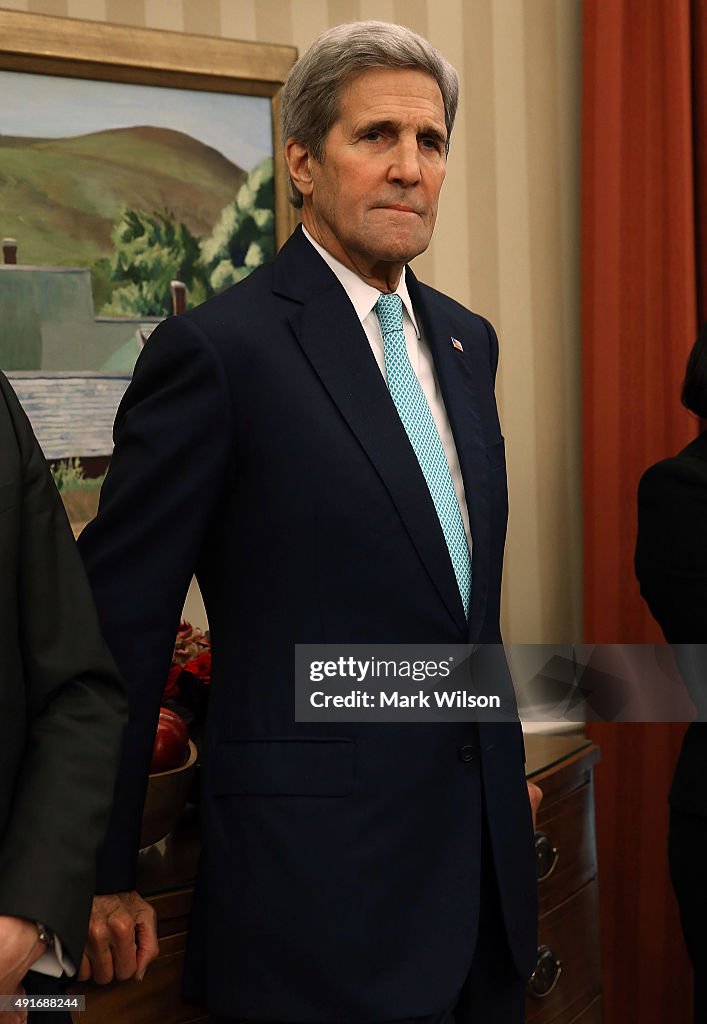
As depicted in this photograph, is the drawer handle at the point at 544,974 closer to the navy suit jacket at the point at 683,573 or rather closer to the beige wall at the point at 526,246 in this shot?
the navy suit jacket at the point at 683,573

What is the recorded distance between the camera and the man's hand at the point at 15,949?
1151mm

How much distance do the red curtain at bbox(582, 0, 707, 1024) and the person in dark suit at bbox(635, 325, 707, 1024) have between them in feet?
2.50

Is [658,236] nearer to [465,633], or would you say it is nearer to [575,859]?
[575,859]

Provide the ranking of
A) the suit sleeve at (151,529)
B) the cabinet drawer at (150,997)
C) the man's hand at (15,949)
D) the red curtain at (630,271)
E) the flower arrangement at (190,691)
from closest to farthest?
the man's hand at (15,949) < the suit sleeve at (151,529) < the cabinet drawer at (150,997) < the flower arrangement at (190,691) < the red curtain at (630,271)

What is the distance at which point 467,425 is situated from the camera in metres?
1.71

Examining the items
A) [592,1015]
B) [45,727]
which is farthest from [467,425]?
[592,1015]

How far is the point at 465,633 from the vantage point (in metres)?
1.60

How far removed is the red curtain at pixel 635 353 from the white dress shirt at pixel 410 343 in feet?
4.43

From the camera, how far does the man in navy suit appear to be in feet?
4.96

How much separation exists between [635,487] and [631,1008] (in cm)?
135

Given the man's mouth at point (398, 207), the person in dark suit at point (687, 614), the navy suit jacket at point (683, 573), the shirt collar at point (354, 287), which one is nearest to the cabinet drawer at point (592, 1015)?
the person in dark suit at point (687, 614)

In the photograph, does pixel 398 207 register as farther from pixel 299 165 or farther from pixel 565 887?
pixel 565 887

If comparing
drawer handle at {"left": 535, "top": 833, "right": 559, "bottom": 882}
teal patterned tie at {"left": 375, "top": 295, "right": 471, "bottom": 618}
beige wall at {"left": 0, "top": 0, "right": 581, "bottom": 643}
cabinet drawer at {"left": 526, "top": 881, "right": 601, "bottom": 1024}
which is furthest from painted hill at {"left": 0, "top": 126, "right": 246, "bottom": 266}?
cabinet drawer at {"left": 526, "top": 881, "right": 601, "bottom": 1024}

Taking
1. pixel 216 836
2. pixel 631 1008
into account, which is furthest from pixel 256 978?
pixel 631 1008
